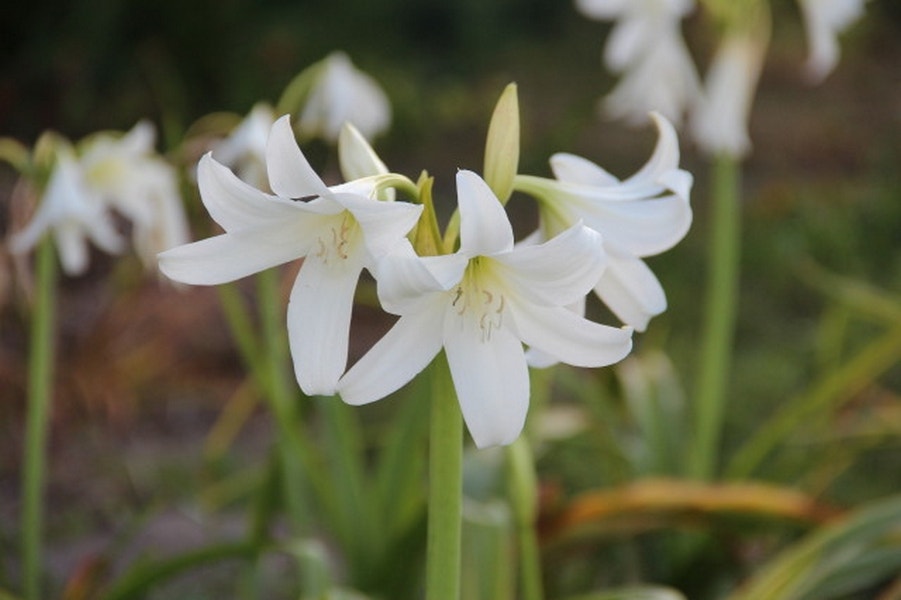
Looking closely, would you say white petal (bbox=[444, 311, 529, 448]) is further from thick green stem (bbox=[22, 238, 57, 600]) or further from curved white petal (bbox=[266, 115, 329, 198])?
thick green stem (bbox=[22, 238, 57, 600])

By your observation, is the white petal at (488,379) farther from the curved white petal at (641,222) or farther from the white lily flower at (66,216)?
the white lily flower at (66,216)

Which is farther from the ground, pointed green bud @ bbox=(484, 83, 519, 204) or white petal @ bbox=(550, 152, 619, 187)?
white petal @ bbox=(550, 152, 619, 187)

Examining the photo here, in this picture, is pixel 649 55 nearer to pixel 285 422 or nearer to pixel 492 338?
pixel 285 422

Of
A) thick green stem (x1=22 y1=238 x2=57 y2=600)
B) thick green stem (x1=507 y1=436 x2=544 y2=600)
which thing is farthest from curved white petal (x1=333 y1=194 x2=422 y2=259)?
thick green stem (x1=22 y1=238 x2=57 y2=600)

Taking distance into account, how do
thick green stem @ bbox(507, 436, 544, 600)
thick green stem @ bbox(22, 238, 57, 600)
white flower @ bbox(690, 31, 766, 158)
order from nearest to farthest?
thick green stem @ bbox(507, 436, 544, 600), thick green stem @ bbox(22, 238, 57, 600), white flower @ bbox(690, 31, 766, 158)

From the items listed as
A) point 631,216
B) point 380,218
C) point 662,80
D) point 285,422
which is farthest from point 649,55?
point 380,218

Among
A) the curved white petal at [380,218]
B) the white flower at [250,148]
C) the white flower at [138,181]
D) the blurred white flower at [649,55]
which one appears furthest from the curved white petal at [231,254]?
the blurred white flower at [649,55]
